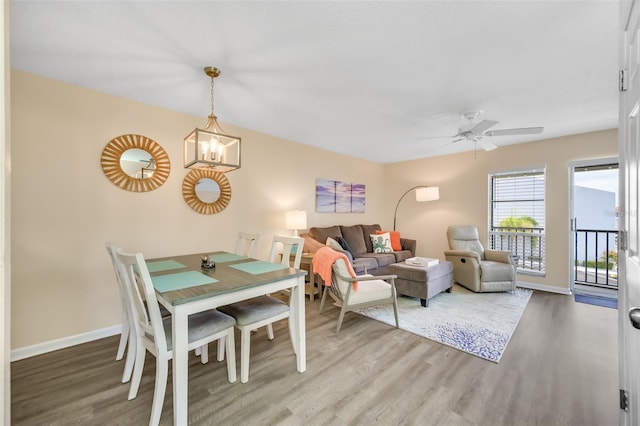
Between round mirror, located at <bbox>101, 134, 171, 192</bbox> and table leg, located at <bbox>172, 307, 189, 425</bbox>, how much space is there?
2.01m

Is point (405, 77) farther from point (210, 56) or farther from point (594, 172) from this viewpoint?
point (594, 172)

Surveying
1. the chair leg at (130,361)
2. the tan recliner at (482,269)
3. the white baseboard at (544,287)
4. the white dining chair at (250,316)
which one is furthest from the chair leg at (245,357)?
the white baseboard at (544,287)

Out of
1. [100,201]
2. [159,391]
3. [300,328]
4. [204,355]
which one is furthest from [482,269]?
[100,201]

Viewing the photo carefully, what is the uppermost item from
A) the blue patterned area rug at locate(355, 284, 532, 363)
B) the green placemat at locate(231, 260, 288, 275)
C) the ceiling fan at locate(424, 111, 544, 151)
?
the ceiling fan at locate(424, 111, 544, 151)

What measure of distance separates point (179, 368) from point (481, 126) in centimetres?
362

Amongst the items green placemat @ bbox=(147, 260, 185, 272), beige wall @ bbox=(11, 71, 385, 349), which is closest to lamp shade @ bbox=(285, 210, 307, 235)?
beige wall @ bbox=(11, 71, 385, 349)

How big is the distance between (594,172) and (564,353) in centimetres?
341

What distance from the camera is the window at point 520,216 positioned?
14.3 feet

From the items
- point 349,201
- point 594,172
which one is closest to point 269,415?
point 349,201

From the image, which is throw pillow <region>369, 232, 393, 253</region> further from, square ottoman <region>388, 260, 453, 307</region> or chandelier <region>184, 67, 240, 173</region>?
chandelier <region>184, 67, 240, 173</region>

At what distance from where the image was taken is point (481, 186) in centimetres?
480

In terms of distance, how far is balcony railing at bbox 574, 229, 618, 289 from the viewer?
4.32m

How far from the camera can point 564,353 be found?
2.29m

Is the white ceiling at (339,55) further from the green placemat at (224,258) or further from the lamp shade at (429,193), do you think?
the lamp shade at (429,193)
